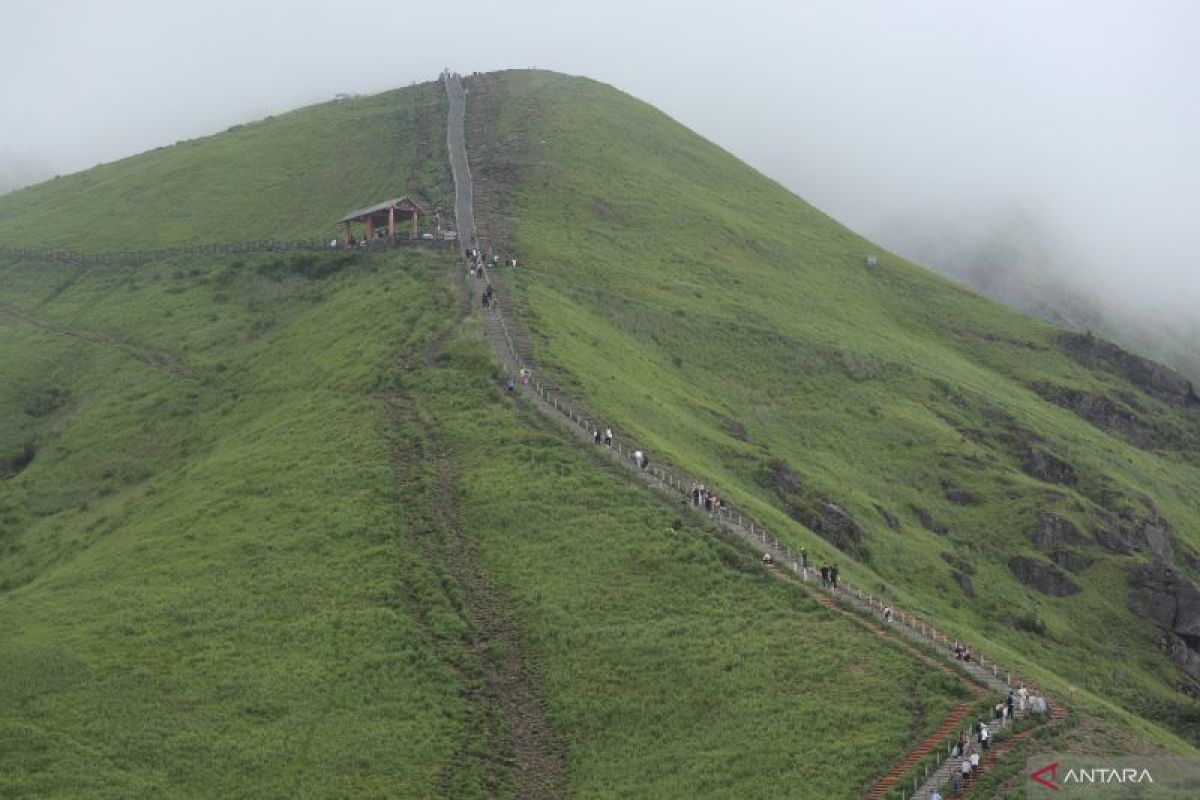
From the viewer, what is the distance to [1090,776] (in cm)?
4516

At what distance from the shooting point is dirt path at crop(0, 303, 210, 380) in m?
101

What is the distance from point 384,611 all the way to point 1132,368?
101 m

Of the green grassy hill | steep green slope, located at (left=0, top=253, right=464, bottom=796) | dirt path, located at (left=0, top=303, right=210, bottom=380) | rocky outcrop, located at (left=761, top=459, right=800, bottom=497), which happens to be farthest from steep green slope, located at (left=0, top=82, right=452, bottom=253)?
rocky outcrop, located at (left=761, top=459, right=800, bottom=497)

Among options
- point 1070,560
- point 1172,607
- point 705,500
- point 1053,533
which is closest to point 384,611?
point 705,500

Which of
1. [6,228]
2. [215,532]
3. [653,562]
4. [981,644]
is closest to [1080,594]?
[981,644]

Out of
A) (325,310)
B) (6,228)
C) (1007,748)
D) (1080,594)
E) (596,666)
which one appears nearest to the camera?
(1007,748)

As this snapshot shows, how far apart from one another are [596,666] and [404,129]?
4241 inches

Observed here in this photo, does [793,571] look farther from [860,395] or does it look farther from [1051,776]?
[860,395]

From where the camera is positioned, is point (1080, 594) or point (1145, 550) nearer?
point (1080, 594)

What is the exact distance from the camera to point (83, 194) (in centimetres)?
16025

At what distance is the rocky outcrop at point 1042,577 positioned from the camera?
89188 millimetres

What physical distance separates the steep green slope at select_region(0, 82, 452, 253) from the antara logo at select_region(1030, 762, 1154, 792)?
89040mm

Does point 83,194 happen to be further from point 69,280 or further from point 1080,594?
point 1080,594

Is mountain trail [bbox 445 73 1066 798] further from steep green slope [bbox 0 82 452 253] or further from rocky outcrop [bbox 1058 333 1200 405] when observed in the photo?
rocky outcrop [bbox 1058 333 1200 405]
